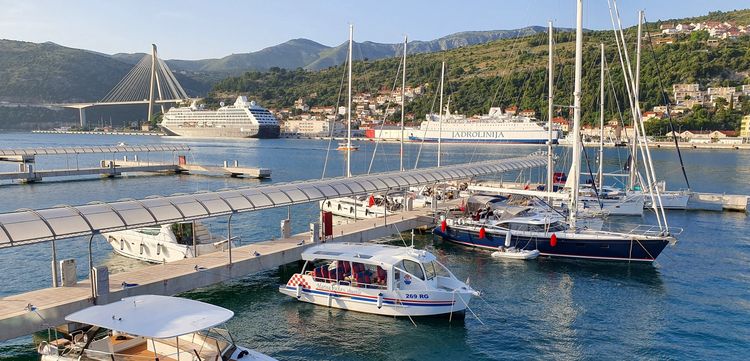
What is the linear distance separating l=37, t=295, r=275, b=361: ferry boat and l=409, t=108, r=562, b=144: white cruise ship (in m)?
150

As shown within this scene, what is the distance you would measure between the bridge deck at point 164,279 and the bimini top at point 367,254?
2770mm

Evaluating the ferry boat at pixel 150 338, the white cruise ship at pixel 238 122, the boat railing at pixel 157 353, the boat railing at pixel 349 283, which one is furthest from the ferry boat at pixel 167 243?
the white cruise ship at pixel 238 122

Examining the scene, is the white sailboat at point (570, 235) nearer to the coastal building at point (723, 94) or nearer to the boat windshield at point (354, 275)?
the boat windshield at point (354, 275)

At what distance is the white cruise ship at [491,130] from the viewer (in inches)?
6629

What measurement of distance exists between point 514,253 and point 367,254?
1123cm

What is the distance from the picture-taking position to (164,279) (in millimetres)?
18844

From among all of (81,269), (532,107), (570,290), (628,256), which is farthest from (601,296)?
(532,107)

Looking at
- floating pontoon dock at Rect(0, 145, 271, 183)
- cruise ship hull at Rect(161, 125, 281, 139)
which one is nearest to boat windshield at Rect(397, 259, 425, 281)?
floating pontoon dock at Rect(0, 145, 271, 183)

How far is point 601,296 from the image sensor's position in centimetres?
2312

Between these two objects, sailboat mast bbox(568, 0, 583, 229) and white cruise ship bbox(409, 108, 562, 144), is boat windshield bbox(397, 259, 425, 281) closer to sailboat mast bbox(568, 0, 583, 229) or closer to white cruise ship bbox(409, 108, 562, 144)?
sailboat mast bbox(568, 0, 583, 229)

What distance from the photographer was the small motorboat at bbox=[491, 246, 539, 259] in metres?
28.3

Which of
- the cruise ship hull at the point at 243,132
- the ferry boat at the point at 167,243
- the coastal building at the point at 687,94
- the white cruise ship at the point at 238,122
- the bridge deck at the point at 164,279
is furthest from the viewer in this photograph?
the cruise ship hull at the point at 243,132

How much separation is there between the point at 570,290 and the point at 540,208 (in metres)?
10.9

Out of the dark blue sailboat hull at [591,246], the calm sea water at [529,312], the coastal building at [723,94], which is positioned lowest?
the calm sea water at [529,312]
